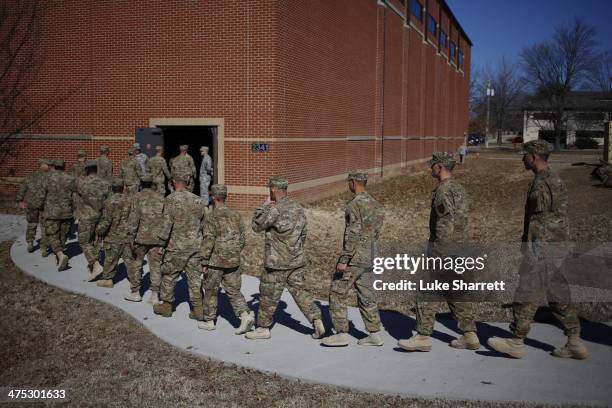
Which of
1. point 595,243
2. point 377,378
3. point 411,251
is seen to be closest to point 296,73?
point 411,251

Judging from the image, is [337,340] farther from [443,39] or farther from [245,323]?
[443,39]

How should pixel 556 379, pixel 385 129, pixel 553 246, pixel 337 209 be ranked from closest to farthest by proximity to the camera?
1. pixel 556 379
2. pixel 553 246
3. pixel 337 209
4. pixel 385 129

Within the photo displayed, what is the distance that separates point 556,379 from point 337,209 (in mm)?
13139

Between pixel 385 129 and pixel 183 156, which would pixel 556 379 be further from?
pixel 385 129

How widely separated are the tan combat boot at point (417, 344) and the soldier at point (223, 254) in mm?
1975

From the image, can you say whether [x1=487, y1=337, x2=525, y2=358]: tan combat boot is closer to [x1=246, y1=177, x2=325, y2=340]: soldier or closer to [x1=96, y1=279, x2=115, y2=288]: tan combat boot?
[x1=246, y1=177, x2=325, y2=340]: soldier

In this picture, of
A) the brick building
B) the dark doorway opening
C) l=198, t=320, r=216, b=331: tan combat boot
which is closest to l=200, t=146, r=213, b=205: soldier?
the brick building

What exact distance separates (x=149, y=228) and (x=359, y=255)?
11.6 feet

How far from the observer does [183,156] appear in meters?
14.7

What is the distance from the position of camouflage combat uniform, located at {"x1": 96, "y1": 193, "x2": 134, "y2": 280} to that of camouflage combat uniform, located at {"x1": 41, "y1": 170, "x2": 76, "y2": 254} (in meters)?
1.75

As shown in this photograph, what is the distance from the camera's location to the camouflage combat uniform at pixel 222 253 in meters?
6.95

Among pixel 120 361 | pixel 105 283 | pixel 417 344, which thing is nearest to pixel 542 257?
pixel 417 344

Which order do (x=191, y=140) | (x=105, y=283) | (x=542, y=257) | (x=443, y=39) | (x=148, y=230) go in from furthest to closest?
(x=443, y=39), (x=191, y=140), (x=105, y=283), (x=148, y=230), (x=542, y=257)

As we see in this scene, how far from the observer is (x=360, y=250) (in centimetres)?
631
